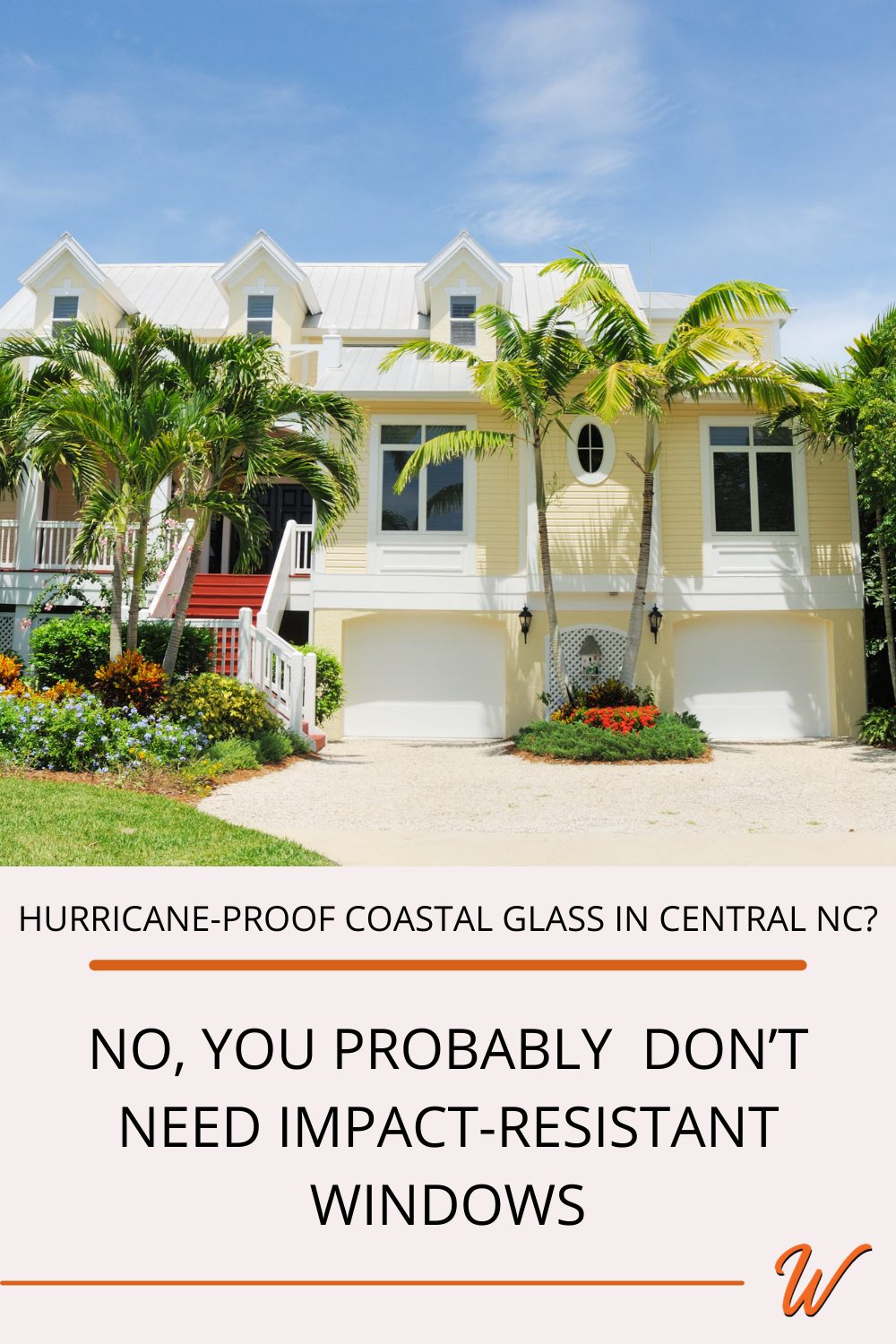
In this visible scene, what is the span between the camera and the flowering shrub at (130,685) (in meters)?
10.4

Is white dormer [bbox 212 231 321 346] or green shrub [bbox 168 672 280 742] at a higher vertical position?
white dormer [bbox 212 231 321 346]

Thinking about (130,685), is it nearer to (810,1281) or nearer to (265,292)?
(810,1281)

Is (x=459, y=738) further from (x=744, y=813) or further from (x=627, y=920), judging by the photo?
(x=627, y=920)

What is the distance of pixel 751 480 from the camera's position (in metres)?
15.4

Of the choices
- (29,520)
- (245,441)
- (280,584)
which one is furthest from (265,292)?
(245,441)

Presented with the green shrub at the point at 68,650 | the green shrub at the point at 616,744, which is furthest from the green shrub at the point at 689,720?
the green shrub at the point at 68,650

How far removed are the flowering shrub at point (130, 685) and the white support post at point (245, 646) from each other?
1.67 metres

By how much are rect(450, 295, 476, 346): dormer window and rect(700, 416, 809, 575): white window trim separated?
16.2 ft

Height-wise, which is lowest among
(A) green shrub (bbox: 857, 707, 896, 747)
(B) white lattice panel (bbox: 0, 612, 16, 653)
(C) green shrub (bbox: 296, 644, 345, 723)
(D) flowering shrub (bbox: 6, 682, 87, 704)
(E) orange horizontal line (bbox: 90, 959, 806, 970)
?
(E) orange horizontal line (bbox: 90, 959, 806, 970)

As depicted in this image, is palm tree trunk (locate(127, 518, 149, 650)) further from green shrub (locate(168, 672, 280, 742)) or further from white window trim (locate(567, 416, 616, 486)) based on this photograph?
white window trim (locate(567, 416, 616, 486))

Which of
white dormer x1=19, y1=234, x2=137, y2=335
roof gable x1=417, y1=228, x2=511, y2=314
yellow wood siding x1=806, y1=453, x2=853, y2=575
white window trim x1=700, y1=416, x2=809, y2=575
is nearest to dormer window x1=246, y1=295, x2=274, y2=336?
white dormer x1=19, y1=234, x2=137, y2=335

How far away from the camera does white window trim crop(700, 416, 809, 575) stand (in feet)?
50.3

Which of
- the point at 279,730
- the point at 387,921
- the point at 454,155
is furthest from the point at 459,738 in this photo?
the point at 387,921

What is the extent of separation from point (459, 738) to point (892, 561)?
7852 millimetres
